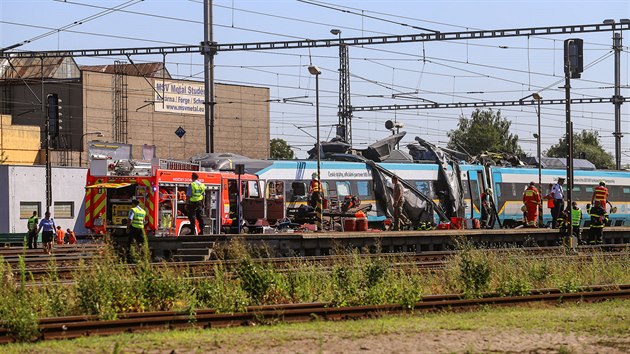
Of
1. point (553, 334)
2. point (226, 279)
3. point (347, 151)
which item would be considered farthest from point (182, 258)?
point (347, 151)

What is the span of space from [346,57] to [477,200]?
54.7ft

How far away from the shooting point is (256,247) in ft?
82.6

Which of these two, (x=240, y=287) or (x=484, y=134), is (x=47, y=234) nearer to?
(x=240, y=287)

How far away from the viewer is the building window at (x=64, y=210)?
4841 centimetres

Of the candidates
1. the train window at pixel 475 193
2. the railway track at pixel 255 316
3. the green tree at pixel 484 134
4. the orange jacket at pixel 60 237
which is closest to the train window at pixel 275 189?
the train window at pixel 475 193

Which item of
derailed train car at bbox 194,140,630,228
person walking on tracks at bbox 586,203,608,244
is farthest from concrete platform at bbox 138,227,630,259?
derailed train car at bbox 194,140,630,228

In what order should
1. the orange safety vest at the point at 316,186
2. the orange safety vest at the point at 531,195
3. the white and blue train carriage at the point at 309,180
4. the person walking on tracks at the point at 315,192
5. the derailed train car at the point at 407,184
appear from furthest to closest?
the derailed train car at the point at 407,184, the white and blue train carriage at the point at 309,180, the orange safety vest at the point at 531,195, the orange safety vest at the point at 316,186, the person walking on tracks at the point at 315,192

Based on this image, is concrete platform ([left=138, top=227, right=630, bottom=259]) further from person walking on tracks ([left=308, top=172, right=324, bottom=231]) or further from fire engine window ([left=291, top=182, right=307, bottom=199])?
fire engine window ([left=291, top=182, right=307, bottom=199])

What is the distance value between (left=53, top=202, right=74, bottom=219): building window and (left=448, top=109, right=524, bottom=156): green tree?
55.6 m

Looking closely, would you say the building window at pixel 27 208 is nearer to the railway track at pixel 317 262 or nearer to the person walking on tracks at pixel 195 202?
the railway track at pixel 317 262

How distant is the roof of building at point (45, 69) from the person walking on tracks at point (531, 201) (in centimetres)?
4526

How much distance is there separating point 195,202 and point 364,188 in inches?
475

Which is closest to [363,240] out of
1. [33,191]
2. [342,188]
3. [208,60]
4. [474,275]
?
[474,275]

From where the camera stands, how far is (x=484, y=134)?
102750 millimetres
